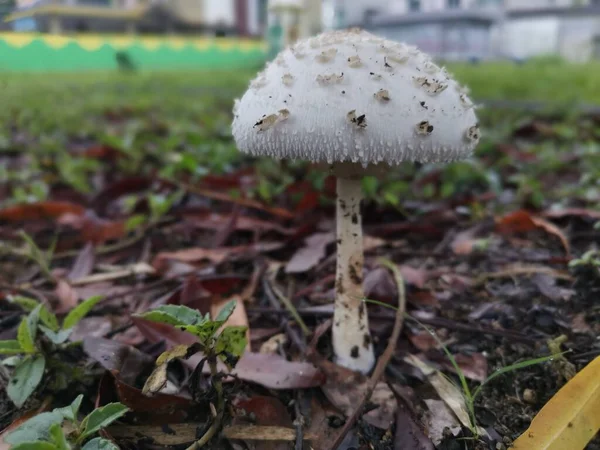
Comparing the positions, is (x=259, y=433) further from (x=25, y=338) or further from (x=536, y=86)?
(x=536, y=86)

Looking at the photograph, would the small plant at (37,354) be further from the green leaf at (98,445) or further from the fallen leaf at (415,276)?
the fallen leaf at (415,276)

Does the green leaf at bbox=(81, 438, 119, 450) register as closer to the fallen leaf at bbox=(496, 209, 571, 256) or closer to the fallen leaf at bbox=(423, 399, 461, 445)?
the fallen leaf at bbox=(423, 399, 461, 445)

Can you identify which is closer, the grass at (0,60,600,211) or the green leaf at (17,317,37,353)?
the green leaf at (17,317,37,353)

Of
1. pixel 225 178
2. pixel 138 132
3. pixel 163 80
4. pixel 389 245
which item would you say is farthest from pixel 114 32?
pixel 389 245

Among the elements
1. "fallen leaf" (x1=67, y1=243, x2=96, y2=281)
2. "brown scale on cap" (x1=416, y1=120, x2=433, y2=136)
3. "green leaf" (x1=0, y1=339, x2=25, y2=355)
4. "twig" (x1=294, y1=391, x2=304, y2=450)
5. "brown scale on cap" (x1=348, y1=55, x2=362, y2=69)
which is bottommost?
"twig" (x1=294, y1=391, x2=304, y2=450)

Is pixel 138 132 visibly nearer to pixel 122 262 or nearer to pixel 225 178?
pixel 225 178

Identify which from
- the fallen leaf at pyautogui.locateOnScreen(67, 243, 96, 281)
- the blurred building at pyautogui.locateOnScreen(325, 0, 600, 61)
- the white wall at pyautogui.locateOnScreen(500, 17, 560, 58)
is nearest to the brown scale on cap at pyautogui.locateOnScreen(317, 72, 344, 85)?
the fallen leaf at pyautogui.locateOnScreen(67, 243, 96, 281)

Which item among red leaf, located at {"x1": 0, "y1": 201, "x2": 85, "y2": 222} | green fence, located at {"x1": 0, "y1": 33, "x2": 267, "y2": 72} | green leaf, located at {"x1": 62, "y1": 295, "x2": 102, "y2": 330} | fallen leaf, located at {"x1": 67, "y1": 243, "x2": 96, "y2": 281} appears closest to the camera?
green leaf, located at {"x1": 62, "y1": 295, "x2": 102, "y2": 330}
